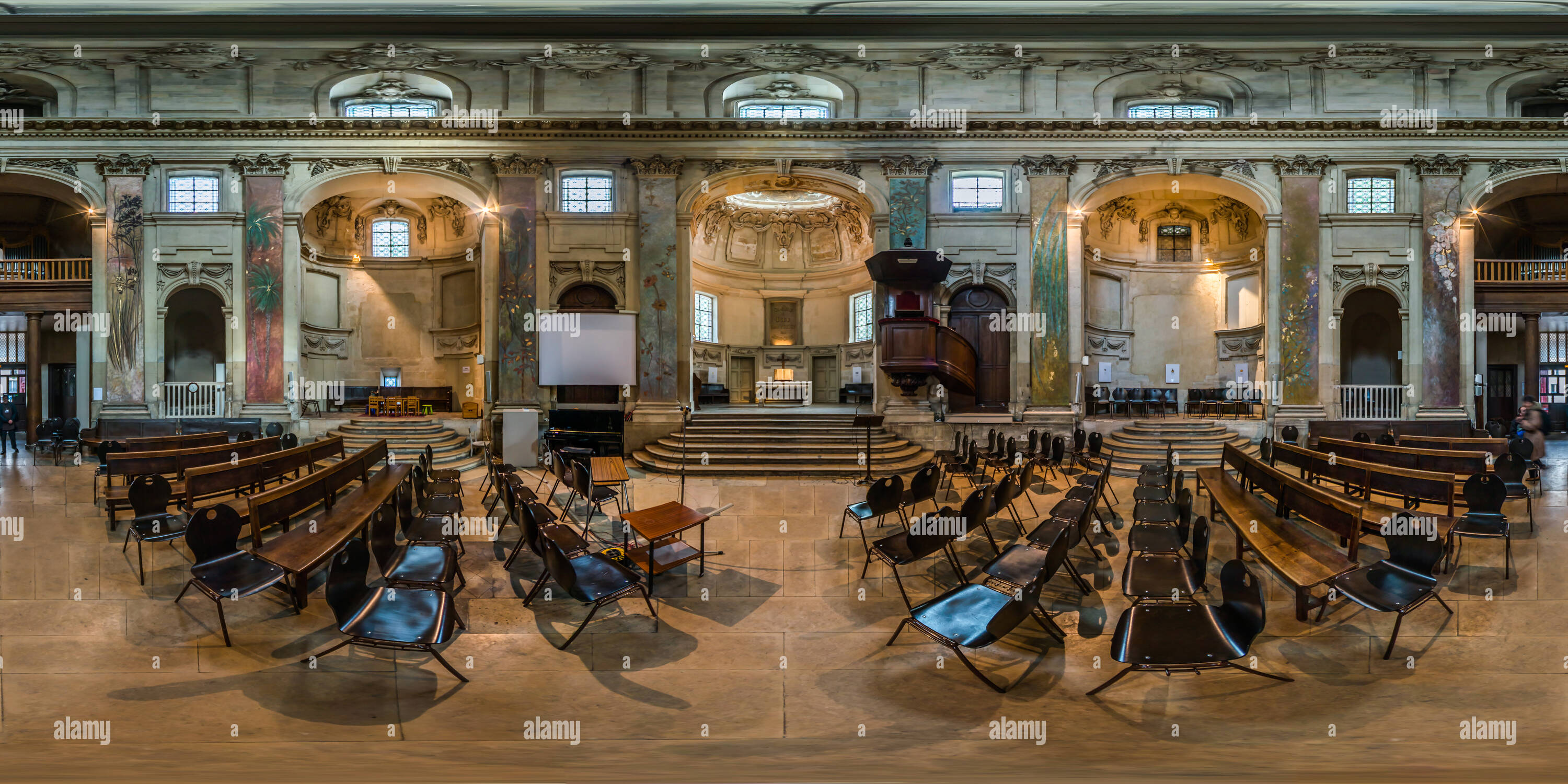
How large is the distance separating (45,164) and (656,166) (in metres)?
13.6

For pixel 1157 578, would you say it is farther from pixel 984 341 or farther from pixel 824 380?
pixel 824 380

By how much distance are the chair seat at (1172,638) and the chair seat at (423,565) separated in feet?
14.4

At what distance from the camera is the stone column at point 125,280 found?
14.7m

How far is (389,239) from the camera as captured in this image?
832 inches

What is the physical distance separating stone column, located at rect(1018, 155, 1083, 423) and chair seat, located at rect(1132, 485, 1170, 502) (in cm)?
778

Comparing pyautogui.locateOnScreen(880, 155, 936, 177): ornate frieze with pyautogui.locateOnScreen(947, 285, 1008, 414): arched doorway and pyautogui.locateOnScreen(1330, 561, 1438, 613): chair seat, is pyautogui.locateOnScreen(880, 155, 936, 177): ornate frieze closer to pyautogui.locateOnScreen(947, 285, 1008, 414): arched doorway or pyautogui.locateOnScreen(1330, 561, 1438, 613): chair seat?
pyautogui.locateOnScreen(947, 285, 1008, 414): arched doorway

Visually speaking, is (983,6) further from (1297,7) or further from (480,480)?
(480,480)

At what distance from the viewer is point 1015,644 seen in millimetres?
4227

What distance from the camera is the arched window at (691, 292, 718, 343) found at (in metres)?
21.8

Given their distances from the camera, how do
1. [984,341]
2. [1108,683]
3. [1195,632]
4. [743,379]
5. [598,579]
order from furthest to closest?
[743,379], [984,341], [598,579], [1195,632], [1108,683]

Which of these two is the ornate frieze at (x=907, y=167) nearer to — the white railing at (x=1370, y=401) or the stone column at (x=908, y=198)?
the stone column at (x=908, y=198)

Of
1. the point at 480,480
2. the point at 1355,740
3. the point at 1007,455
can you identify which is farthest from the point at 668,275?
the point at 1355,740

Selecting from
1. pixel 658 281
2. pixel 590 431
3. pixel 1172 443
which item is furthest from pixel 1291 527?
pixel 658 281

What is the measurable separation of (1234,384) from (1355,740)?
56.7ft
